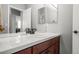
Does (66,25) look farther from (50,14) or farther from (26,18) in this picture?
(26,18)

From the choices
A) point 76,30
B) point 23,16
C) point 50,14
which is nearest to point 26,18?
point 23,16

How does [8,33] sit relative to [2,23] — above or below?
below

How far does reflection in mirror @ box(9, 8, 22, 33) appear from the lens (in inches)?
51.5

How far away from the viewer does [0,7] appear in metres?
1.18

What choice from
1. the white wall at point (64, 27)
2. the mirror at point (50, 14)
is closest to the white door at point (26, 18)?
the white wall at point (64, 27)

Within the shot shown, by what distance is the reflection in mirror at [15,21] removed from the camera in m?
1.31

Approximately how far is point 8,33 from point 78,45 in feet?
3.89

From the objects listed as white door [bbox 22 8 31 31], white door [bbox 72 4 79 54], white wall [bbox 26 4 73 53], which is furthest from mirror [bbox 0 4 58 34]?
white door [bbox 72 4 79 54]

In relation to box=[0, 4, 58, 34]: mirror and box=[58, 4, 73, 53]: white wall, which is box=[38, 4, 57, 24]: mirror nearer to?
box=[0, 4, 58, 34]: mirror

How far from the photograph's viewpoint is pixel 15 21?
4.46 feet

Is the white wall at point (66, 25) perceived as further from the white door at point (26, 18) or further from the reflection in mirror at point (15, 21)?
the reflection in mirror at point (15, 21)
